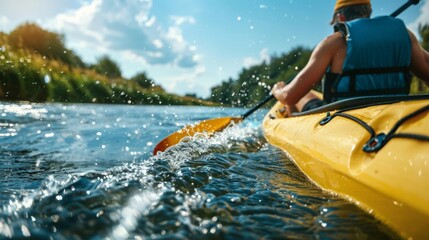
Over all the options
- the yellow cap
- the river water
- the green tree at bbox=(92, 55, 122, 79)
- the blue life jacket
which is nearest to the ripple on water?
the river water

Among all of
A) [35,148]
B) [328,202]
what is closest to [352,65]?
[328,202]

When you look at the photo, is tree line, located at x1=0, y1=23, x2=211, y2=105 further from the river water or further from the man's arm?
the river water

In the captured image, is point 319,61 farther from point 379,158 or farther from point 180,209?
point 180,209

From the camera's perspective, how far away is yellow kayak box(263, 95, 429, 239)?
1160mm

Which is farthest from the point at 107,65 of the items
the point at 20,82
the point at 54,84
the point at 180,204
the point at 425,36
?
the point at 180,204

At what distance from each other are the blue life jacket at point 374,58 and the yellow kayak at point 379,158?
1.87ft

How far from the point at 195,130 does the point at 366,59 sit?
8.27ft

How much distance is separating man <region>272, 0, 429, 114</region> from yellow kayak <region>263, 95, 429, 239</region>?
58cm

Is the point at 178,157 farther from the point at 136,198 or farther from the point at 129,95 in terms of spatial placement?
the point at 129,95

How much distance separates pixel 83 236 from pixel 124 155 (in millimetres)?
2666

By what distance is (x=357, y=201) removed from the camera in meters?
1.54

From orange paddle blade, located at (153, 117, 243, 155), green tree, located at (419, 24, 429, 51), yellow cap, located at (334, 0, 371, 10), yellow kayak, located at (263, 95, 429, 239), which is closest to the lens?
yellow kayak, located at (263, 95, 429, 239)

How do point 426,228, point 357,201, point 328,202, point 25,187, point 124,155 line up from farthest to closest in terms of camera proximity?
point 124,155, point 25,187, point 328,202, point 357,201, point 426,228

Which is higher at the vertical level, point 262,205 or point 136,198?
point 136,198
